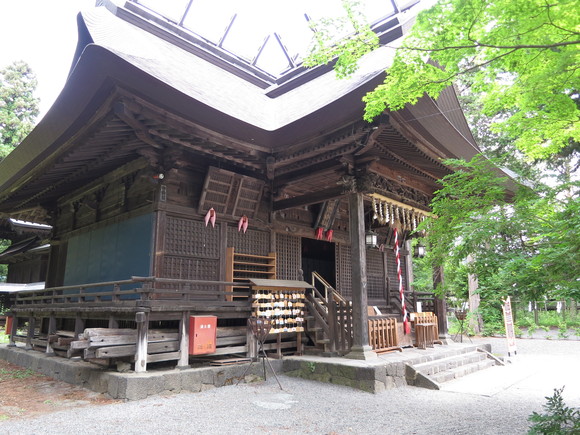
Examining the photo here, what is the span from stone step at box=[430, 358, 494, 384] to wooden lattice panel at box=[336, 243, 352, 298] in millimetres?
3764

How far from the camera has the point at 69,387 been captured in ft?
21.8

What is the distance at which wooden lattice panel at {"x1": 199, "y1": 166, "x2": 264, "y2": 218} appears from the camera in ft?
27.1

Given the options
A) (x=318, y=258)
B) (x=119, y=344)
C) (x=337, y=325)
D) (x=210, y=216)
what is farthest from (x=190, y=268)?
(x=318, y=258)

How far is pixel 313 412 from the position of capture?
17.0ft

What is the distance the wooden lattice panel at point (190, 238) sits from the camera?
7.87 m

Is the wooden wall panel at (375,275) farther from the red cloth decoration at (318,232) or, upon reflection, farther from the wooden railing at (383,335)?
the wooden railing at (383,335)

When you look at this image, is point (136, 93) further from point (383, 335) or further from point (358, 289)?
point (383, 335)

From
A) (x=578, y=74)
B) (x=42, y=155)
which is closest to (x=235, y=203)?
(x=42, y=155)

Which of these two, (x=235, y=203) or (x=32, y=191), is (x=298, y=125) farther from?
(x=32, y=191)

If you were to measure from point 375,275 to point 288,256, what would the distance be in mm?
3942

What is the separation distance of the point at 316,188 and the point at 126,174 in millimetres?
4680

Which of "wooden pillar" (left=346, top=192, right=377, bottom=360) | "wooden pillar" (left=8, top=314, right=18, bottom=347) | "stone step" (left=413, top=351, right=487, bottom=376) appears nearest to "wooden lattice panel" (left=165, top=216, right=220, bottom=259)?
"wooden pillar" (left=346, top=192, right=377, bottom=360)

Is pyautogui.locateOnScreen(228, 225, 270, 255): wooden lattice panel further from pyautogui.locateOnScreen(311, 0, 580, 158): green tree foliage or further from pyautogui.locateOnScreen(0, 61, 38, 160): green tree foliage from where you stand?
pyautogui.locateOnScreen(0, 61, 38, 160): green tree foliage

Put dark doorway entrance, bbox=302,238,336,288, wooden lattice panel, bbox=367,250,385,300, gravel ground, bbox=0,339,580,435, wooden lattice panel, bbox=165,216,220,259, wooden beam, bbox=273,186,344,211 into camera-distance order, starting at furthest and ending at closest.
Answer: dark doorway entrance, bbox=302,238,336,288 < wooden lattice panel, bbox=367,250,385,300 < wooden beam, bbox=273,186,344,211 < wooden lattice panel, bbox=165,216,220,259 < gravel ground, bbox=0,339,580,435
